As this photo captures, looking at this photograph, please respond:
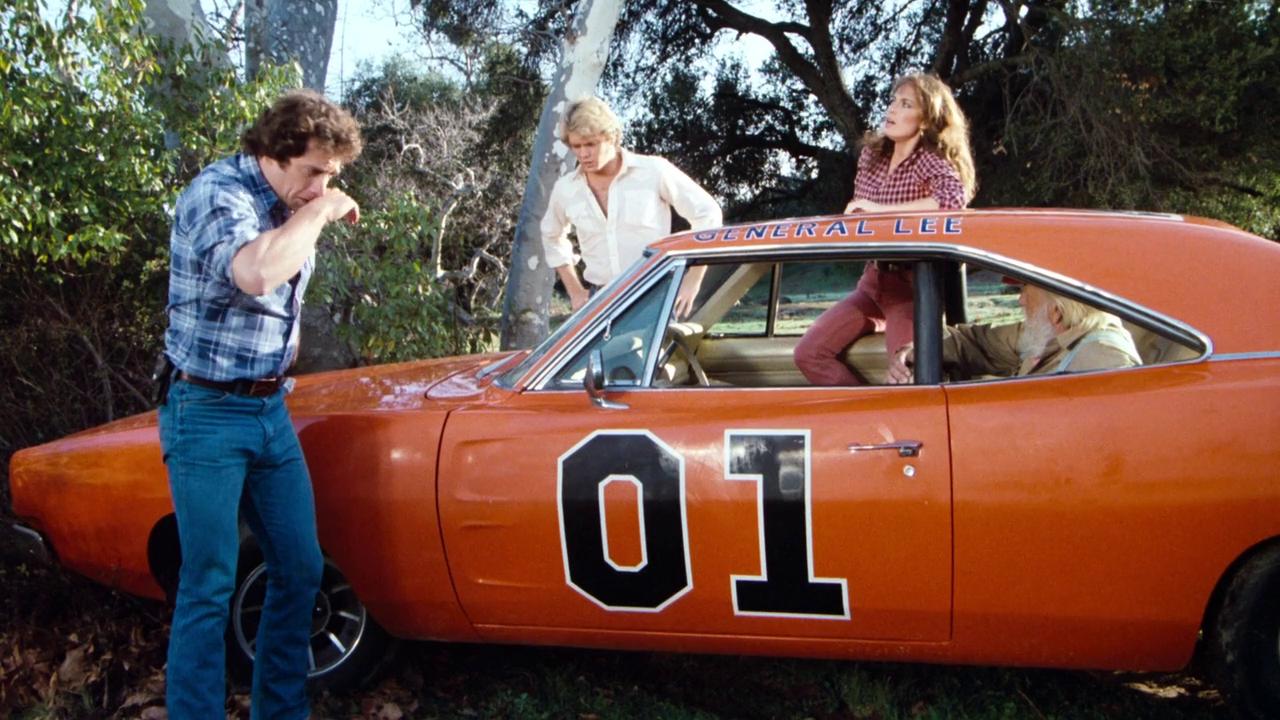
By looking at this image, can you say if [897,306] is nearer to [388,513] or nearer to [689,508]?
[689,508]

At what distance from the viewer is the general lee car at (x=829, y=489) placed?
2.72 metres

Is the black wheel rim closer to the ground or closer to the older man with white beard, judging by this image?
the ground

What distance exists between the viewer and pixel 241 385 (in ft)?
9.21

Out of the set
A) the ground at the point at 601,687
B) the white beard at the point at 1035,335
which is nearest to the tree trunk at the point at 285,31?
the ground at the point at 601,687

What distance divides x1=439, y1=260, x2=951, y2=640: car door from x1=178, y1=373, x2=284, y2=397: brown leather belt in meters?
0.56

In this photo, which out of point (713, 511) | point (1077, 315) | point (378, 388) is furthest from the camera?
point (378, 388)

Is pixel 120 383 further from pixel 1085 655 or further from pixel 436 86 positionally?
pixel 436 86

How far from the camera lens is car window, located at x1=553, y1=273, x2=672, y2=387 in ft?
10.4

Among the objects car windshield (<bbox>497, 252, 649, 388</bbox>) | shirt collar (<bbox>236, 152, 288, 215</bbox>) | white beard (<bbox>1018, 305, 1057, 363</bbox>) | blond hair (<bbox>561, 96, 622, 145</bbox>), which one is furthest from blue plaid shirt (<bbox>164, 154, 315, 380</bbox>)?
white beard (<bbox>1018, 305, 1057, 363</bbox>)

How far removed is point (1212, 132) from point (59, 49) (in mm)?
11057

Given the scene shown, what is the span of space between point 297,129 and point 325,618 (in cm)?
163

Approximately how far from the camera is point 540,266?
26.0 feet

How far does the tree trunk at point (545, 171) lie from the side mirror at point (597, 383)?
15.4 ft

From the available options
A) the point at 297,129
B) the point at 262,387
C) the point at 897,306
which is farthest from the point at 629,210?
the point at 262,387
